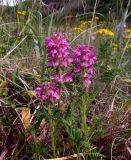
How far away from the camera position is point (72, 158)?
156cm

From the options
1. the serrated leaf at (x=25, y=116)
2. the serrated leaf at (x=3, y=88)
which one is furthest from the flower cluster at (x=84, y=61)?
the serrated leaf at (x=3, y=88)

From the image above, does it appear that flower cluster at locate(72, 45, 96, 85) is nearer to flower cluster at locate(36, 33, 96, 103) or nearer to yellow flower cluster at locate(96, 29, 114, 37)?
flower cluster at locate(36, 33, 96, 103)

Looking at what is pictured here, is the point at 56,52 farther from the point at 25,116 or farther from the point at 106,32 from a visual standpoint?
the point at 106,32

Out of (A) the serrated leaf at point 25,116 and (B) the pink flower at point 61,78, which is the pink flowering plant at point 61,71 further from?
(A) the serrated leaf at point 25,116

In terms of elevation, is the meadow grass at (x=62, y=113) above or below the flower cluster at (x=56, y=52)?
below

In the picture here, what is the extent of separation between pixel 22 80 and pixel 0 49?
41cm

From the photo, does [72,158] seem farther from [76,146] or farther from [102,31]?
[102,31]

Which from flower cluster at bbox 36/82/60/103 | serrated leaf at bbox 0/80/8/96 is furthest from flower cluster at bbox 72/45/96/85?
serrated leaf at bbox 0/80/8/96

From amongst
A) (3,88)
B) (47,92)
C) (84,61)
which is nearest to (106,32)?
(3,88)

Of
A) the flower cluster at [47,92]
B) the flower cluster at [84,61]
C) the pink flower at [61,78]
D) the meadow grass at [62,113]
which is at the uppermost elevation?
the flower cluster at [84,61]

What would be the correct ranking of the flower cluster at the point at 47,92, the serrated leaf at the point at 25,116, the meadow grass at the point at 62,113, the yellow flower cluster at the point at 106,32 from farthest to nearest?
the yellow flower cluster at the point at 106,32 → the serrated leaf at the point at 25,116 → the meadow grass at the point at 62,113 → the flower cluster at the point at 47,92

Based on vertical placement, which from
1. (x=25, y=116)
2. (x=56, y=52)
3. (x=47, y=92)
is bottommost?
(x=25, y=116)

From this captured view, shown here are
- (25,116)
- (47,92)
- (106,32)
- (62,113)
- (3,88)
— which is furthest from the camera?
(106,32)

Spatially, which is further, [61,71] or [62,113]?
[62,113]
